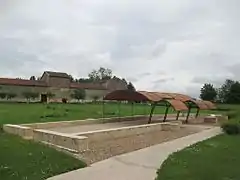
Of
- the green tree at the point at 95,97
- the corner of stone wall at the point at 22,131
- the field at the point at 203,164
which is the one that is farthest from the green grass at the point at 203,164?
the green tree at the point at 95,97

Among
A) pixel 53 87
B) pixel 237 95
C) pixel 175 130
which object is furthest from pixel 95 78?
pixel 175 130

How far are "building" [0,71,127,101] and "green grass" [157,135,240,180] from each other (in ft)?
203

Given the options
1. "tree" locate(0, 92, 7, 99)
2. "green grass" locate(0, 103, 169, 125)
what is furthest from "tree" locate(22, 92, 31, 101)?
"green grass" locate(0, 103, 169, 125)

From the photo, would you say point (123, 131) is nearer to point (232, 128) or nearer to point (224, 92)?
point (232, 128)

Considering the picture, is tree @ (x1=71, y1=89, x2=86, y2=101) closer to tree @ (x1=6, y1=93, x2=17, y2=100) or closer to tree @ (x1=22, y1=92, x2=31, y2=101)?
tree @ (x1=22, y1=92, x2=31, y2=101)

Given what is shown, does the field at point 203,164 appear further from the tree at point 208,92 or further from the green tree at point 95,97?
the green tree at point 95,97

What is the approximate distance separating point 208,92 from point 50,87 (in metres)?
36.1

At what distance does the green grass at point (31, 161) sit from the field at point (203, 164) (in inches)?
115

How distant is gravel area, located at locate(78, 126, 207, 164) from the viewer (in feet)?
38.4

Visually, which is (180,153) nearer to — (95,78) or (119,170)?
(119,170)

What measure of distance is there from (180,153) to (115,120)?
14.2 meters

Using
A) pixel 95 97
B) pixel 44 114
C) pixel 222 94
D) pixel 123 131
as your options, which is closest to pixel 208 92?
pixel 222 94

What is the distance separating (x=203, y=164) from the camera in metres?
9.26

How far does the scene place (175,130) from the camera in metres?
20.5
